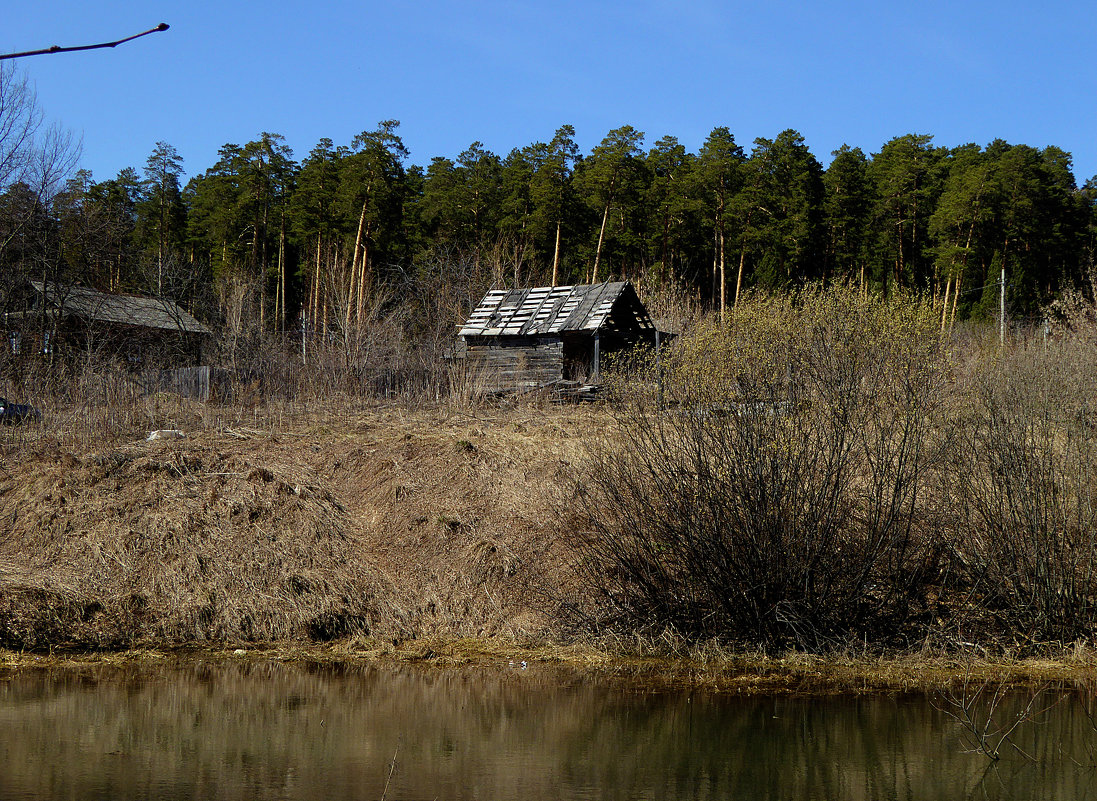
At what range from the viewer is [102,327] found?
39.6 meters

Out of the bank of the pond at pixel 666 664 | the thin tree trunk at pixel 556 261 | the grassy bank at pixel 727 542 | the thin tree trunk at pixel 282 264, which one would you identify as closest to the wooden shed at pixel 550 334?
the grassy bank at pixel 727 542

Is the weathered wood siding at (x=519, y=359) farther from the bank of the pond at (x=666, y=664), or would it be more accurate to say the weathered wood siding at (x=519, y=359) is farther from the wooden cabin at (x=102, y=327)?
the bank of the pond at (x=666, y=664)

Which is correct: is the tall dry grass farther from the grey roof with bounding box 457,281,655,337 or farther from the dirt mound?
the grey roof with bounding box 457,281,655,337

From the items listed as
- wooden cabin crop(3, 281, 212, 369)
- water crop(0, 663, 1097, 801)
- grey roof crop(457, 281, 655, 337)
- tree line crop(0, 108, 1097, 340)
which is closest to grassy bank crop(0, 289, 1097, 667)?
water crop(0, 663, 1097, 801)

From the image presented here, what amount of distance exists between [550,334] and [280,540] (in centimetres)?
1564

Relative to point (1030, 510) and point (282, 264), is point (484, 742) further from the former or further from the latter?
point (282, 264)

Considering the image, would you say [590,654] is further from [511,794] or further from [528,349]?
[528,349]

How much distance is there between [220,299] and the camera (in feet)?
160

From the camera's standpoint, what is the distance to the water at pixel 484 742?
26.7 ft

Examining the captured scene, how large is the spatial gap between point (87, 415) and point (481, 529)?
8811 millimetres

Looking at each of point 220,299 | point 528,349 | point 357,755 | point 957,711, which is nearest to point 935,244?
point 528,349

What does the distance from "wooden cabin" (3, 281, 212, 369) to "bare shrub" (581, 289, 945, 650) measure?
2045cm

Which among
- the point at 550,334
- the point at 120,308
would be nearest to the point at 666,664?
the point at 550,334

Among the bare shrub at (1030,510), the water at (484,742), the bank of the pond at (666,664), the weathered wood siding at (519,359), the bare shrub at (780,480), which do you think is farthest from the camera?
the weathered wood siding at (519,359)
